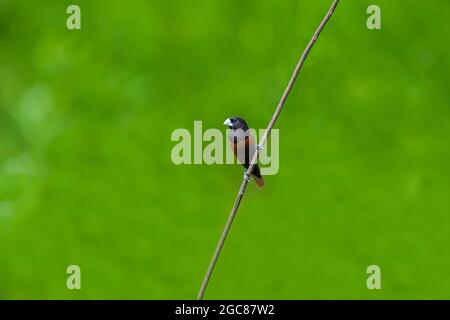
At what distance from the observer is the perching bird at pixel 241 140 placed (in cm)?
433

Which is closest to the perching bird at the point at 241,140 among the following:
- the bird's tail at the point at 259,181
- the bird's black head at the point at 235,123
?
the bird's black head at the point at 235,123

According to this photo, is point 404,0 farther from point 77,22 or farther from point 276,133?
point 77,22

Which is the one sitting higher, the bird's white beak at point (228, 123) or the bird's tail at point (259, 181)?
the bird's white beak at point (228, 123)

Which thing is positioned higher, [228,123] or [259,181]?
[228,123]

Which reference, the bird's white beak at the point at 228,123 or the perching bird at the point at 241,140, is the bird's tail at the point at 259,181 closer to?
the perching bird at the point at 241,140

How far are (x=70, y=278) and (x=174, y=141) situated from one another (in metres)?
1.10

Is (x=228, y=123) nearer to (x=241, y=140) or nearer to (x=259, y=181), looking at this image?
(x=241, y=140)

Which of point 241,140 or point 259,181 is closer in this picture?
point 241,140

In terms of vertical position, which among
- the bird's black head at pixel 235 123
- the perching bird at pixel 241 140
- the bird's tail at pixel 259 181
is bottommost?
the bird's tail at pixel 259 181

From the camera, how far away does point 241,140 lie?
4340mm

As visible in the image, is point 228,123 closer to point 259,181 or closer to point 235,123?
point 235,123

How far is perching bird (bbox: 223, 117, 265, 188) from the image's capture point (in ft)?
14.2

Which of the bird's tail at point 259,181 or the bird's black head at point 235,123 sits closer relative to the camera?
the bird's black head at point 235,123

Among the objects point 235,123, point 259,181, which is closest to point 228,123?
point 235,123
